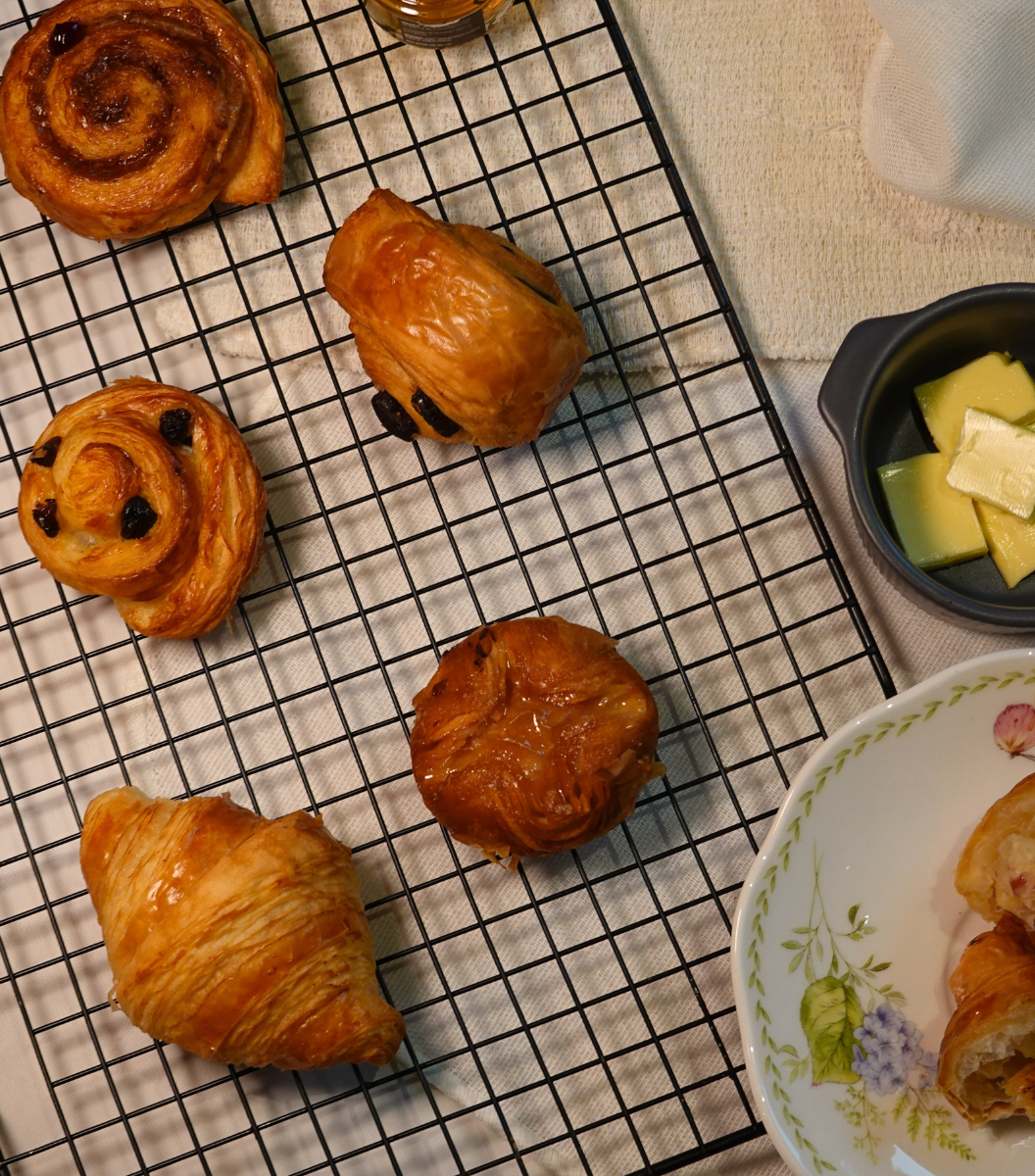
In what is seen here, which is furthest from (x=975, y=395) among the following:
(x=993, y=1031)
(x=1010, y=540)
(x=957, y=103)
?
(x=993, y=1031)

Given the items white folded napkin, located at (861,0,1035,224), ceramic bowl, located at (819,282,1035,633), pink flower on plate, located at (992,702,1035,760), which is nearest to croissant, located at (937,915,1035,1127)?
pink flower on plate, located at (992,702,1035,760)

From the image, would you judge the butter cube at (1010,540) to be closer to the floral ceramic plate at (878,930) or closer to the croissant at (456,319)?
the floral ceramic plate at (878,930)

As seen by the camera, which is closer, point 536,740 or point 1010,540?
point 536,740

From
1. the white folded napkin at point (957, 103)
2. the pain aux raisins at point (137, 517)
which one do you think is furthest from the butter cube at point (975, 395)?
the pain aux raisins at point (137, 517)

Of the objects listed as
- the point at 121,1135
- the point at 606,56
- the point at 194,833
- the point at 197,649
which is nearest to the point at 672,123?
the point at 606,56

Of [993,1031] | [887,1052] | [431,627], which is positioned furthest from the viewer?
[431,627]

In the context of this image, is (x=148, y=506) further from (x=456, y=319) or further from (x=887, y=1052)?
(x=887, y=1052)
